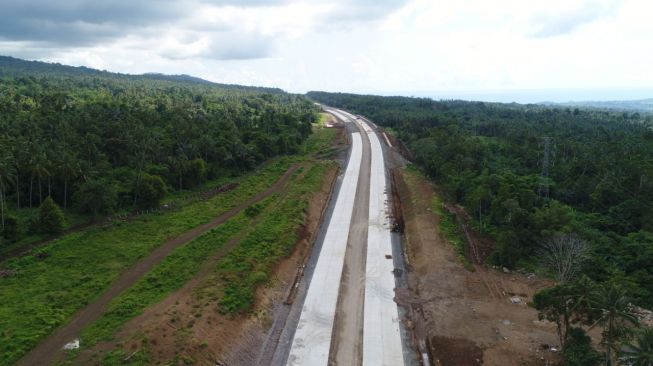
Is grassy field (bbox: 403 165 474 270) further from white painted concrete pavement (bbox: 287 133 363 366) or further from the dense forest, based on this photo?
the dense forest

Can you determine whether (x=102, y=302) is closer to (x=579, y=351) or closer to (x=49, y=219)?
(x=49, y=219)

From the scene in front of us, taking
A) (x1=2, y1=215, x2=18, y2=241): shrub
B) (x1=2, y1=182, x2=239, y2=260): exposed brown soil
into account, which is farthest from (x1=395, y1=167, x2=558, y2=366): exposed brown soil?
(x1=2, y1=215, x2=18, y2=241): shrub

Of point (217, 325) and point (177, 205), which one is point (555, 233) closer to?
point (217, 325)

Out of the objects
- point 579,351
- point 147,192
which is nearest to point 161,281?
point 147,192

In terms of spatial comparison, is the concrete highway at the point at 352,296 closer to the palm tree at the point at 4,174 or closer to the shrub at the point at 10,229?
the shrub at the point at 10,229

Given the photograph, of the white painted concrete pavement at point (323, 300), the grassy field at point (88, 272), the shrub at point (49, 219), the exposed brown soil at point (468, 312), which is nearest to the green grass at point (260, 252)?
the grassy field at point (88, 272)

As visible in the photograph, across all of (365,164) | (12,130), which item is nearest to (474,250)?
(365,164)
